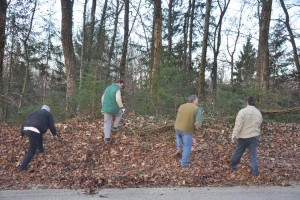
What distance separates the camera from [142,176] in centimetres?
816

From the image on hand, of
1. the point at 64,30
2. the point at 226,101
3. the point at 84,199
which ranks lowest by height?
the point at 84,199

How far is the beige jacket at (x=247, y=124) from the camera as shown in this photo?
27.8 feet

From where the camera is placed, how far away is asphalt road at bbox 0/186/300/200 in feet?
22.6

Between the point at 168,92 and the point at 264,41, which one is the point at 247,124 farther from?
the point at 264,41

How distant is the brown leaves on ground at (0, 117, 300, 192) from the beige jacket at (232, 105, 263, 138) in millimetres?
965

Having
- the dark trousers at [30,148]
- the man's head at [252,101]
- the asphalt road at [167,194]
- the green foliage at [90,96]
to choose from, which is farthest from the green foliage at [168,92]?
the asphalt road at [167,194]

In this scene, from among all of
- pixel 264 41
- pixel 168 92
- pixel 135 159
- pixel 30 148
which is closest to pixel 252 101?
pixel 135 159

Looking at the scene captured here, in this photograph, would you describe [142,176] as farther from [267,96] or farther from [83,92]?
[267,96]

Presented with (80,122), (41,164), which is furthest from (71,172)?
(80,122)

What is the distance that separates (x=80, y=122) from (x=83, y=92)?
1.25 metres

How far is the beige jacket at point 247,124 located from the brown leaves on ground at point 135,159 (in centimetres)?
96

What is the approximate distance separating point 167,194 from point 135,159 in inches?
111

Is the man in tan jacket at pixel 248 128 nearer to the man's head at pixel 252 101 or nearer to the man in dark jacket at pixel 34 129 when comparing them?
the man's head at pixel 252 101

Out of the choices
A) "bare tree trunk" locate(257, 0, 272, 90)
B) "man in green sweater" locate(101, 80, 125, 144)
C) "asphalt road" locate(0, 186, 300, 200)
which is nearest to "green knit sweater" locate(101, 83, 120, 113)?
"man in green sweater" locate(101, 80, 125, 144)
